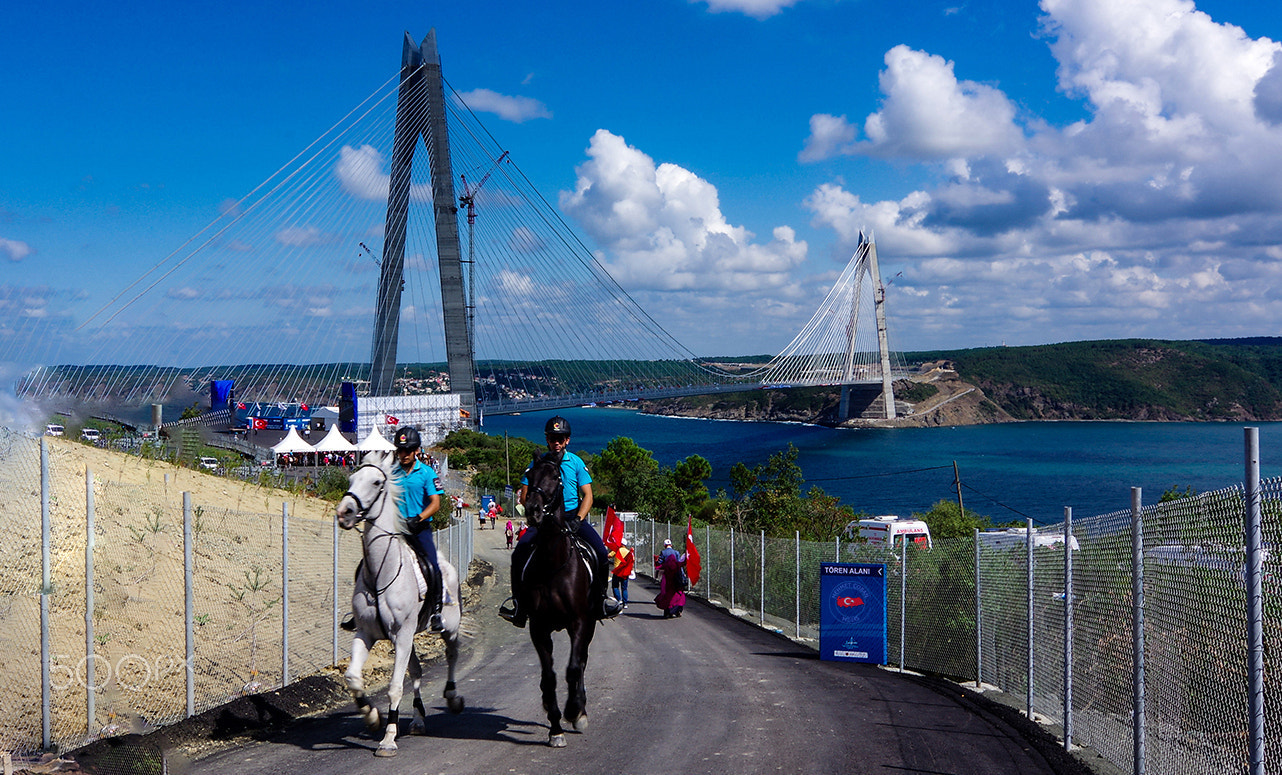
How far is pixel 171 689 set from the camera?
8734 mm

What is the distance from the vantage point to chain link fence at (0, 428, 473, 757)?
303 inches

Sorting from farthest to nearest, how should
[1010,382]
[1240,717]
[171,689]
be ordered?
[1010,382], [171,689], [1240,717]

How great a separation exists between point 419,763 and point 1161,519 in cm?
Answer: 550

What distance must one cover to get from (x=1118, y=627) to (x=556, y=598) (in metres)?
4.37

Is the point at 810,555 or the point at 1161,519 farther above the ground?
the point at 1161,519

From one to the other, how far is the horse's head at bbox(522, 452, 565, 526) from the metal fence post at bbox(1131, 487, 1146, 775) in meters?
4.20

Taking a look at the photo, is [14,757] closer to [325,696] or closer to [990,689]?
[325,696]

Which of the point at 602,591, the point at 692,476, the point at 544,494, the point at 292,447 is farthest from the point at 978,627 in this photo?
the point at 692,476

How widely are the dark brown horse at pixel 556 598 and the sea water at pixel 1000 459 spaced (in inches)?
2119

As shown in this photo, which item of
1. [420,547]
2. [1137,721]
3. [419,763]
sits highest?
[420,547]

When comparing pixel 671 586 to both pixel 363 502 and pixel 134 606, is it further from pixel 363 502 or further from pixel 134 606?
pixel 363 502

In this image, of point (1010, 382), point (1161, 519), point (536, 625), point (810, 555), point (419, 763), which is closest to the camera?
point (1161, 519)

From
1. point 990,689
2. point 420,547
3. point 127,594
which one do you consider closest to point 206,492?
point 127,594

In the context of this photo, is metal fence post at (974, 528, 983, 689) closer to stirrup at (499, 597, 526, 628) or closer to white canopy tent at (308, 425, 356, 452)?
stirrup at (499, 597, 526, 628)
